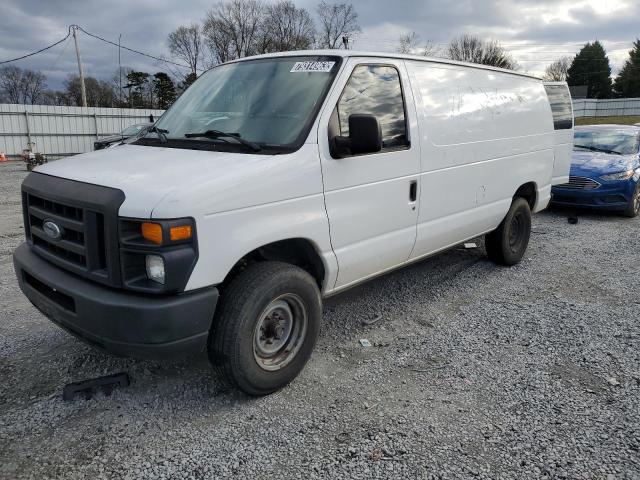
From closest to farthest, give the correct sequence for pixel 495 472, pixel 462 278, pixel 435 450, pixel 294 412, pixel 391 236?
pixel 495 472 < pixel 435 450 < pixel 294 412 < pixel 391 236 < pixel 462 278

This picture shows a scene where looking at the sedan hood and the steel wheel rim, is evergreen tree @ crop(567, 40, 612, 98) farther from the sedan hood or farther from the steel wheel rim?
the steel wheel rim

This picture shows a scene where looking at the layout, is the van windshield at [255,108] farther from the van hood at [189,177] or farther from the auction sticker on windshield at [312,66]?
the van hood at [189,177]

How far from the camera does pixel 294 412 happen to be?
10.4 ft

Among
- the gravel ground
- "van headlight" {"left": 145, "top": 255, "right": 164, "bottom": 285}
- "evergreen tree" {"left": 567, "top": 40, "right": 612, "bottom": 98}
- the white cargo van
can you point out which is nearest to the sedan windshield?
the gravel ground

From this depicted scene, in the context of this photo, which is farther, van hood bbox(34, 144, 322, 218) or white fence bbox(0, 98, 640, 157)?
white fence bbox(0, 98, 640, 157)

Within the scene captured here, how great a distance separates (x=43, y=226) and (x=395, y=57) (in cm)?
285

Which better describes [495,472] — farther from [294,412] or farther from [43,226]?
[43,226]

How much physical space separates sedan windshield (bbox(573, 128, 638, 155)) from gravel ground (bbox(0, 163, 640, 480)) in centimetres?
598

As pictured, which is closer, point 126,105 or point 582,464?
point 582,464

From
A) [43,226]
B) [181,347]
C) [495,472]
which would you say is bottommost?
[495,472]

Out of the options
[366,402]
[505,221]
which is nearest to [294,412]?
[366,402]

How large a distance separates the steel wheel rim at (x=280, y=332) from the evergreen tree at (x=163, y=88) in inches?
1759

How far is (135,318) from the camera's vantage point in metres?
2.62

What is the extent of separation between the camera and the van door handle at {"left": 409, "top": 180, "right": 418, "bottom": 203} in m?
4.05
